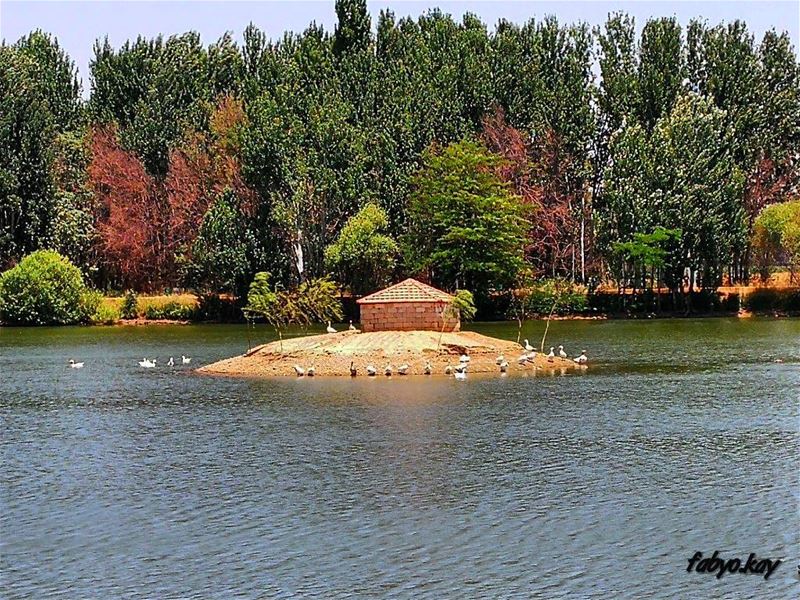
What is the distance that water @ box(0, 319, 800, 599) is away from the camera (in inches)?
704

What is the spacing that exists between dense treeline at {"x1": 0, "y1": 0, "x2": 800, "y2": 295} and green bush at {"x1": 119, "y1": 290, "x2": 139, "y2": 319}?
3.95 m

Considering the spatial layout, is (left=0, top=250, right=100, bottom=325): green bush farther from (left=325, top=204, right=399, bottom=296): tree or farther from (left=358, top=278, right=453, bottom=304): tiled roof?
(left=358, top=278, right=453, bottom=304): tiled roof

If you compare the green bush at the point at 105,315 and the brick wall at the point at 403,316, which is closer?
the brick wall at the point at 403,316

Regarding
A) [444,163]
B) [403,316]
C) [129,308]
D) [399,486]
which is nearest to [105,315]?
[129,308]

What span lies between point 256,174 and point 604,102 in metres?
21.1

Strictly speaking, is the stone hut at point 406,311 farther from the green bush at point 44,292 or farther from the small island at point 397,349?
the green bush at point 44,292

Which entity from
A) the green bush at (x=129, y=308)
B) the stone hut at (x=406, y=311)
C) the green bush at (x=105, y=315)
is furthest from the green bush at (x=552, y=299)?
the stone hut at (x=406, y=311)

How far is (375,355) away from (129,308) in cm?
4306

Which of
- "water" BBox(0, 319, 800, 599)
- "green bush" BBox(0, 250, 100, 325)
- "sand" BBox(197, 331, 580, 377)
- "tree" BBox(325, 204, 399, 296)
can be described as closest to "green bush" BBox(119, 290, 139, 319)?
"green bush" BBox(0, 250, 100, 325)

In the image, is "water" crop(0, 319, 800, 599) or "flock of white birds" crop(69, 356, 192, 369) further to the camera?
"flock of white birds" crop(69, 356, 192, 369)

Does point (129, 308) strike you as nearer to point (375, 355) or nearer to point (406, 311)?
point (406, 311)

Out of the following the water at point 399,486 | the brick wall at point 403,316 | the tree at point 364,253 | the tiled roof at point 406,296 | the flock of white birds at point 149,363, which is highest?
the tree at point 364,253

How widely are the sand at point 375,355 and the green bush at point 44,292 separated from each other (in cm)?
3489

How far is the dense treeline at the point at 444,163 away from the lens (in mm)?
78938
